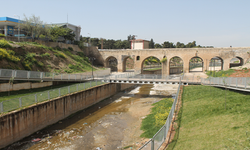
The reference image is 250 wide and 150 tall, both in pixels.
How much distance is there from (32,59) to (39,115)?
46.1 ft

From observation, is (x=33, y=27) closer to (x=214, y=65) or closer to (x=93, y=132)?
(x=93, y=132)

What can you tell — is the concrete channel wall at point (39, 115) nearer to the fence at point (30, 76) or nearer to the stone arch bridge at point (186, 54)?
the fence at point (30, 76)

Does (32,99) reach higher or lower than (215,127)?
higher

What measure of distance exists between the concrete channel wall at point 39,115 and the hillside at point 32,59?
344 inches

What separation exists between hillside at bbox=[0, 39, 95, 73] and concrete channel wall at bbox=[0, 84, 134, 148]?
8.74 meters

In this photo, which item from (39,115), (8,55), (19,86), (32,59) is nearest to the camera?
(39,115)

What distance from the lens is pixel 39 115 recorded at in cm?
1552

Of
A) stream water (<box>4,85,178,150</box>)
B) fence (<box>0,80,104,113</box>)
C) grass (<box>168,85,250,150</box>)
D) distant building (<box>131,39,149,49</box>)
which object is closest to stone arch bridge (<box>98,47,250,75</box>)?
distant building (<box>131,39,149,49</box>)

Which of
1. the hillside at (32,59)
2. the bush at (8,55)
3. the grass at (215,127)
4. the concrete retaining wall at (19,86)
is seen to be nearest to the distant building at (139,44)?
the hillside at (32,59)

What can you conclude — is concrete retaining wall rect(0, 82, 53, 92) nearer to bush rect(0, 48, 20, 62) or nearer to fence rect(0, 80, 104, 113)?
fence rect(0, 80, 104, 113)

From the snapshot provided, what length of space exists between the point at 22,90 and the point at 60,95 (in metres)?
4.35

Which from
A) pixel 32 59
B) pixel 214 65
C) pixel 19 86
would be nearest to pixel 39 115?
pixel 19 86

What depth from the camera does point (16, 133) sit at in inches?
523

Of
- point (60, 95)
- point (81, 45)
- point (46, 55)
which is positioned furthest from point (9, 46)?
point (81, 45)
